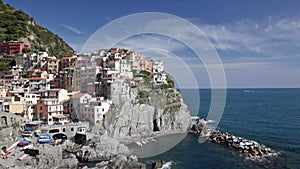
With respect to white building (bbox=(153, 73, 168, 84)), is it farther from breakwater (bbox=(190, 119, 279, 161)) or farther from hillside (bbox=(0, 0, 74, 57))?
hillside (bbox=(0, 0, 74, 57))

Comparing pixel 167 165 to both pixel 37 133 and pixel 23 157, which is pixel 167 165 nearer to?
pixel 23 157

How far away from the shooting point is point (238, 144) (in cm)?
2152

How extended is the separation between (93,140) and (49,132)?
3.76 m

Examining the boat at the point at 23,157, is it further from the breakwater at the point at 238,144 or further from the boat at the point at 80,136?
the breakwater at the point at 238,144

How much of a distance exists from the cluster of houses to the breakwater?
27.5 feet

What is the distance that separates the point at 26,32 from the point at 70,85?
20.0 metres

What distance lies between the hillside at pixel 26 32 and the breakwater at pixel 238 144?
1125 inches

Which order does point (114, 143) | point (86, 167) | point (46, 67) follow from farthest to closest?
1. point (46, 67)
2. point (114, 143)
3. point (86, 167)

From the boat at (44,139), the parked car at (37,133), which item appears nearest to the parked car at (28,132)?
the parked car at (37,133)

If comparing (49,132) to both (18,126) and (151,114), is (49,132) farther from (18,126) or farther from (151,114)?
(151,114)

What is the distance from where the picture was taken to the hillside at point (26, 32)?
39.1m

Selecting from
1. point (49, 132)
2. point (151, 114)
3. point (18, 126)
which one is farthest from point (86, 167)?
point (151, 114)

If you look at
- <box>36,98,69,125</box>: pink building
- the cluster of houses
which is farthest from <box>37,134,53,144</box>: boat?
<box>36,98,69,125</box>: pink building

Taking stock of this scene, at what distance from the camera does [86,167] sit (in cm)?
1527
